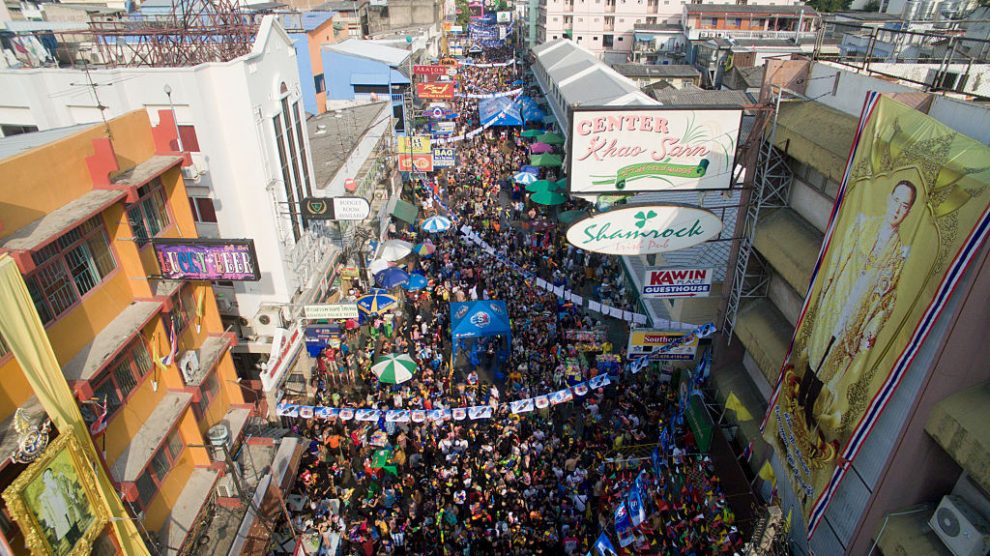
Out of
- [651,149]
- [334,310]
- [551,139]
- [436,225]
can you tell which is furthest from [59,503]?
[551,139]

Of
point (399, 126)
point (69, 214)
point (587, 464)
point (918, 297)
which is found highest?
point (69, 214)

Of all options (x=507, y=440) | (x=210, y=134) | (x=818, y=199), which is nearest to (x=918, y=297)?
(x=818, y=199)

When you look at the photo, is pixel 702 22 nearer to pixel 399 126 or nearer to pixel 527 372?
pixel 399 126

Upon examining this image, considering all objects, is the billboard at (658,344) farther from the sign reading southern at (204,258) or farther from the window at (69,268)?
the window at (69,268)

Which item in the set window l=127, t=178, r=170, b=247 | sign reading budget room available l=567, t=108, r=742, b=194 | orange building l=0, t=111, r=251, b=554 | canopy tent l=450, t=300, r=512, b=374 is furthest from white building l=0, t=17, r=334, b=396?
sign reading budget room available l=567, t=108, r=742, b=194

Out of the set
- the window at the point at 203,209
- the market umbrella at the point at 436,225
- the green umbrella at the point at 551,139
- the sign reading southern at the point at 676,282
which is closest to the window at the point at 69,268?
the window at the point at 203,209
